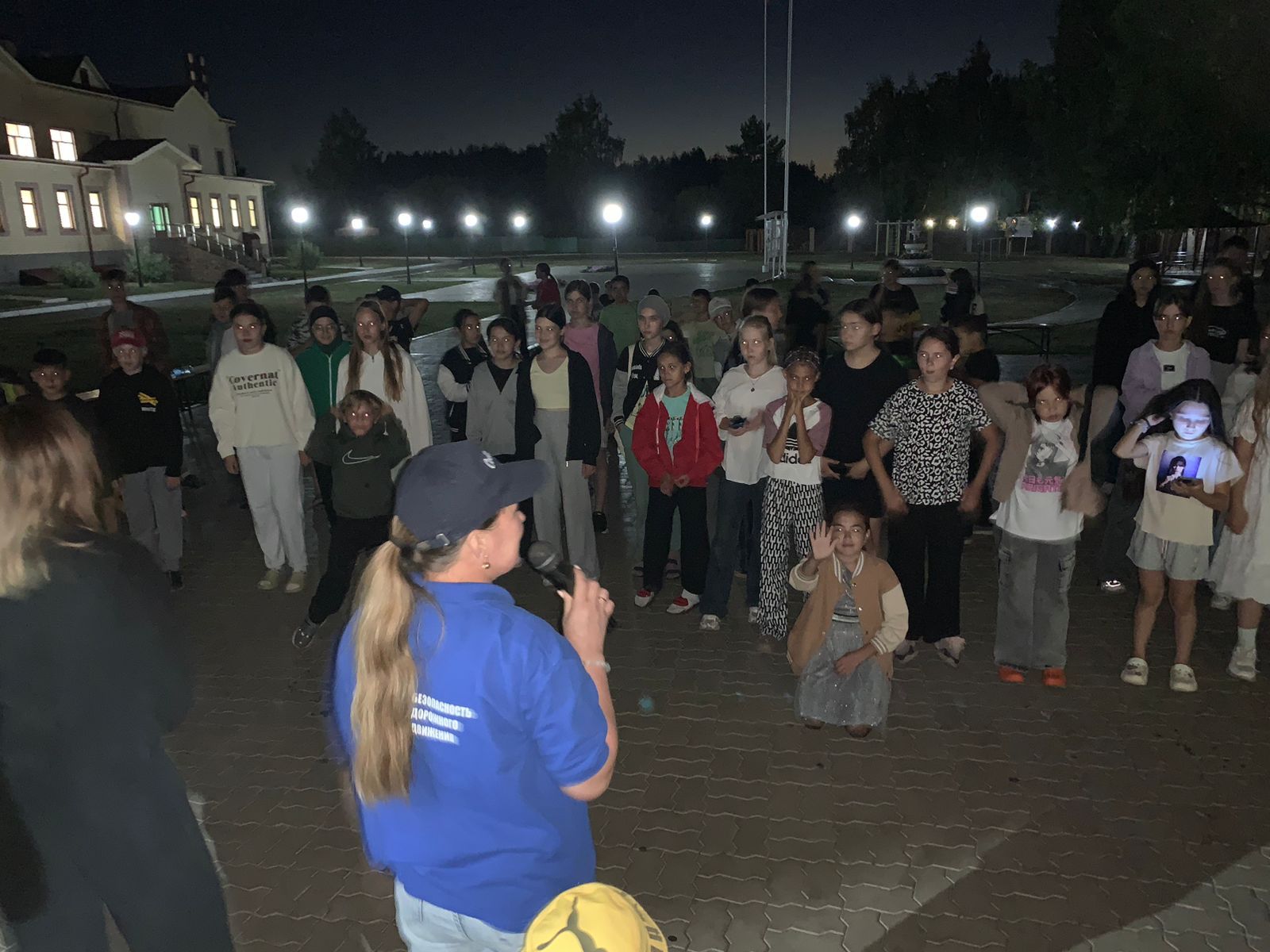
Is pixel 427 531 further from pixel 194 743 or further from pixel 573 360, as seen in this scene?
pixel 573 360

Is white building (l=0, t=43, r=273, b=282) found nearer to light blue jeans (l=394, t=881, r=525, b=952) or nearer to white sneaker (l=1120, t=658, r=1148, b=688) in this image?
white sneaker (l=1120, t=658, r=1148, b=688)

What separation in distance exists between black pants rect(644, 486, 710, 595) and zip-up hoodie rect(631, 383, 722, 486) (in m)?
0.17

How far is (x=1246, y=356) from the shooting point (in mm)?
6695

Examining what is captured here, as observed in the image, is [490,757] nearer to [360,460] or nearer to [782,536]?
[782,536]

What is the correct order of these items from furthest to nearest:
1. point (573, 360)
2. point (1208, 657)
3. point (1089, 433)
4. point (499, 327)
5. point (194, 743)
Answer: point (499, 327), point (573, 360), point (1089, 433), point (1208, 657), point (194, 743)

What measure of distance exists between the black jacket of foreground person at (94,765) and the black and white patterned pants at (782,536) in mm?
3960

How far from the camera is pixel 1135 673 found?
205 inches

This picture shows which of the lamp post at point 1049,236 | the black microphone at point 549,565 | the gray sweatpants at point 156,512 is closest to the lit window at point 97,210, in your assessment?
the gray sweatpants at point 156,512

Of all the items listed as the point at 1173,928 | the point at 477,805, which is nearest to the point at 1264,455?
the point at 1173,928

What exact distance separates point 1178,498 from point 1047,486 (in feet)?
2.50

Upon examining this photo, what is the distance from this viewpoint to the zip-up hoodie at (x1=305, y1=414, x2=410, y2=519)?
227 inches

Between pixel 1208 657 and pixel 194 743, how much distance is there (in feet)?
20.5

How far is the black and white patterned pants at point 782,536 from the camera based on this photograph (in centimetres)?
562

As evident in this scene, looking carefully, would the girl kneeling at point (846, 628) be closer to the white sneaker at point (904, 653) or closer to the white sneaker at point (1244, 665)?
the white sneaker at point (904, 653)
